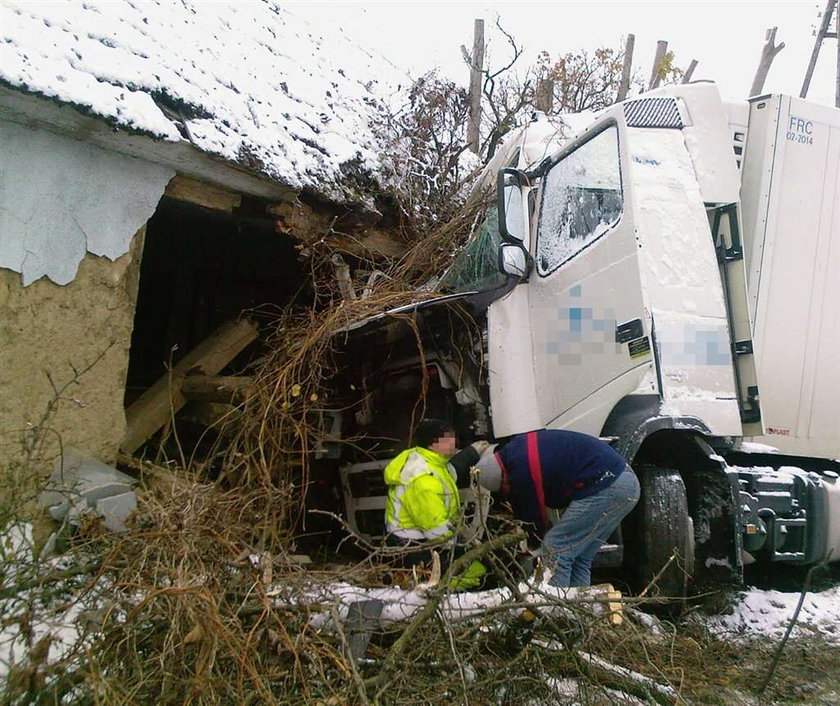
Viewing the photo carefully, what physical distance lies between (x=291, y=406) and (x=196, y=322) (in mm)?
3968

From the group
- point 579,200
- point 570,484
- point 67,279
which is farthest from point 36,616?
point 579,200

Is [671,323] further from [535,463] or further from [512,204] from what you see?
[512,204]

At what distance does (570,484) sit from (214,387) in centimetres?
297

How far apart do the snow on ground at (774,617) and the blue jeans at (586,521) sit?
46.6 inches

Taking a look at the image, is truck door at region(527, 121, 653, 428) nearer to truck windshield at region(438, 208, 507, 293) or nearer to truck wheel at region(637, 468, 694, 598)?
truck windshield at region(438, 208, 507, 293)

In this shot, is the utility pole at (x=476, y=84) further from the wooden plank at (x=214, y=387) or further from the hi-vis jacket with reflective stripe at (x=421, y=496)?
the hi-vis jacket with reflective stripe at (x=421, y=496)

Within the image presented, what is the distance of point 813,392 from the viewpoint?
4.89 metres

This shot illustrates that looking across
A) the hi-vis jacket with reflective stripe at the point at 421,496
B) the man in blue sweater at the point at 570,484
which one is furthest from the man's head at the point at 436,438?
the man in blue sweater at the point at 570,484

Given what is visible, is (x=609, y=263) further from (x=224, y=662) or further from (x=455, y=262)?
(x=224, y=662)

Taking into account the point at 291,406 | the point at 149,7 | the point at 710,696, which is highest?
the point at 149,7

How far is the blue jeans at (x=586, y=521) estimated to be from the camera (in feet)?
12.1

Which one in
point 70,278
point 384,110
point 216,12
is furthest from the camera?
point 384,110

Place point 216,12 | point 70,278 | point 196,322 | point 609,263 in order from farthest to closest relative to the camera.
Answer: point 196,322
point 216,12
point 70,278
point 609,263

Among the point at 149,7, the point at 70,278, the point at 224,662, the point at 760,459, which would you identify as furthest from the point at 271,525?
the point at 149,7
